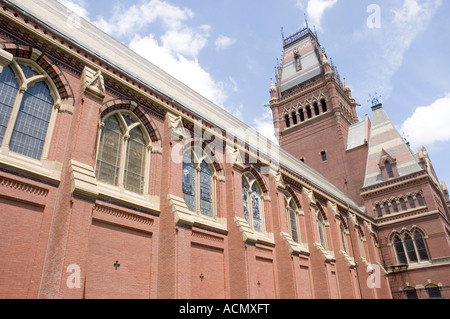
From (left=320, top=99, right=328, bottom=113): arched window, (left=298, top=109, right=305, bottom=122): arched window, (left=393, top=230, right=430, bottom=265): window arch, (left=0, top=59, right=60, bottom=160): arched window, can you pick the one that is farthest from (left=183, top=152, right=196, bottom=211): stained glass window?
(left=298, top=109, right=305, bottom=122): arched window

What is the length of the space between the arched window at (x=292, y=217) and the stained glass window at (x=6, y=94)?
54.6 feet

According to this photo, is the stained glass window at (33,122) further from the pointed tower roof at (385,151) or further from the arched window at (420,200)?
the pointed tower roof at (385,151)

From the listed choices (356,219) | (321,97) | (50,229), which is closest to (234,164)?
(50,229)

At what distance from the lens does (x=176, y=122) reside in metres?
15.8

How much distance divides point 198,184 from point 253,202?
4.63 m

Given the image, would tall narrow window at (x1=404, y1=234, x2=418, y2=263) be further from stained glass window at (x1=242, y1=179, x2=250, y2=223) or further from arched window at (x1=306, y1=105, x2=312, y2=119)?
stained glass window at (x1=242, y1=179, x2=250, y2=223)

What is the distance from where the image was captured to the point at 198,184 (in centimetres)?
1670

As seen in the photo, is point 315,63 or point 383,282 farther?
point 315,63

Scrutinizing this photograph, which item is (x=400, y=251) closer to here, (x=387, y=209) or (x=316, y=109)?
(x=387, y=209)

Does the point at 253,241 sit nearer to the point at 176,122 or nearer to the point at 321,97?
the point at 176,122

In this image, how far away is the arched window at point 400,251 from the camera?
34.0 metres

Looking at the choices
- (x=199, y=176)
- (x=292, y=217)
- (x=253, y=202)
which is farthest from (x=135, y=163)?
(x=292, y=217)

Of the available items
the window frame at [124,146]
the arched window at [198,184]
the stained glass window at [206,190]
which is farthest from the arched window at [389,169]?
the window frame at [124,146]
